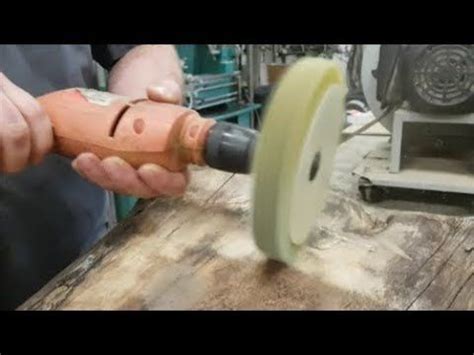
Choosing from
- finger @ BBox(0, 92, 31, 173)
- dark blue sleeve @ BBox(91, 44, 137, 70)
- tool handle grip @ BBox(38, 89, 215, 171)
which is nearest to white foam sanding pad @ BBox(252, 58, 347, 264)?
tool handle grip @ BBox(38, 89, 215, 171)

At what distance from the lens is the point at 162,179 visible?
52 cm

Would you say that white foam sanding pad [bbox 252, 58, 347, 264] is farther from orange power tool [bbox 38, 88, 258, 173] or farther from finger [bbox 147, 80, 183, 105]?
finger [bbox 147, 80, 183, 105]

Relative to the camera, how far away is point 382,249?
0.63 meters

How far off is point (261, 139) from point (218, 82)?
1.20 m

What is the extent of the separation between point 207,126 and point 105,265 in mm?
224

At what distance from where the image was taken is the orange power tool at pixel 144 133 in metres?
0.48

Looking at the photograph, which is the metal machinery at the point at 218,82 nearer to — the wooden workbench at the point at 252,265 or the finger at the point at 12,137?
the wooden workbench at the point at 252,265

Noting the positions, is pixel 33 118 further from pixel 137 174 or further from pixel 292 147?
pixel 292 147

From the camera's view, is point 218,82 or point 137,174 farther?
point 218,82

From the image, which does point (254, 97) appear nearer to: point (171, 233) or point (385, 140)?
point (385, 140)

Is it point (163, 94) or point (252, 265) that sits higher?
point (163, 94)

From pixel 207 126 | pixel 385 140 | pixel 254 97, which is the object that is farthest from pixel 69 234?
pixel 254 97

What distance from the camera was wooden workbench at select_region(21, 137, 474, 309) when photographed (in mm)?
515

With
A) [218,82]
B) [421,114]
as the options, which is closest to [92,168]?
[421,114]
